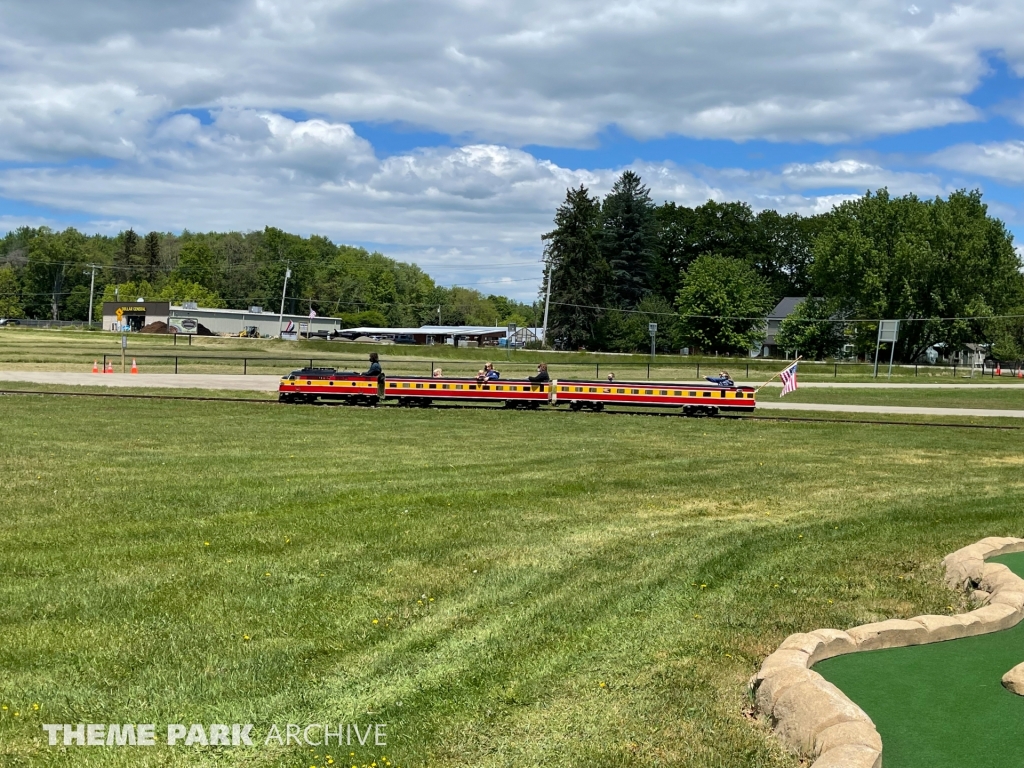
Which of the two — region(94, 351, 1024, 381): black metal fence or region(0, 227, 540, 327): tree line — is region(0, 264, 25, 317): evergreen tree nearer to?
region(0, 227, 540, 327): tree line

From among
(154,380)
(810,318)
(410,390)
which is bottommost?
(154,380)

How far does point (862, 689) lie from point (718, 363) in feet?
249

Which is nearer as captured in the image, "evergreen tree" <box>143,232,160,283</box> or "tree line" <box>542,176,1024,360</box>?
"tree line" <box>542,176,1024,360</box>

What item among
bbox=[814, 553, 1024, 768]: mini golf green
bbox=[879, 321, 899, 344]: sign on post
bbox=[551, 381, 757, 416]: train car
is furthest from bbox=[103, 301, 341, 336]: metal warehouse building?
bbox=[814, 553, 1024, 768]: mini golf green

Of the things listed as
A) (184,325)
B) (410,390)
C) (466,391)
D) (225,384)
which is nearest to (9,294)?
(184,325)

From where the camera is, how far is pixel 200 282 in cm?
16638

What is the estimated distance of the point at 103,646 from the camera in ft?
22.6

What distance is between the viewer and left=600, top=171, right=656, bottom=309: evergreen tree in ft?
398

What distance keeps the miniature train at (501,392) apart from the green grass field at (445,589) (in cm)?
1391

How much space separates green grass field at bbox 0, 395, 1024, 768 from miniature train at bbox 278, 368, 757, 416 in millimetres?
13909

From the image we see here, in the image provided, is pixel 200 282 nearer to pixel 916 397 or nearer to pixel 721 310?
pixel 721 310

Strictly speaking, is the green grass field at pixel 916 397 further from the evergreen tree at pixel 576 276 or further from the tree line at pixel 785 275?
the evergreen tree at pixel 576 276

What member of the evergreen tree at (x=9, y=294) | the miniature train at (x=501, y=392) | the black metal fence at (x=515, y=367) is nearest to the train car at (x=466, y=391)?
the miniature train at (x=501, y=392)

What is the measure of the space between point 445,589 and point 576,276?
103473mm
